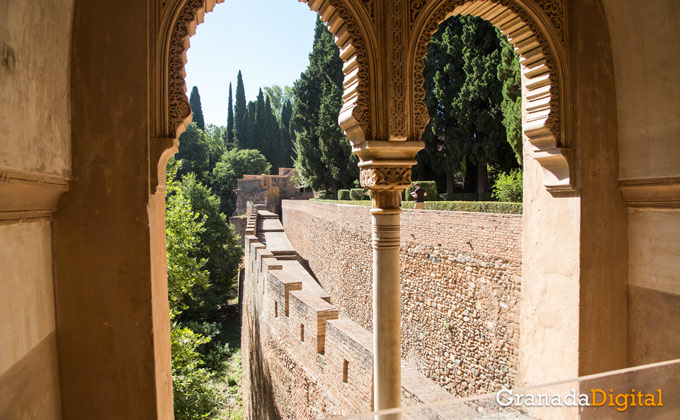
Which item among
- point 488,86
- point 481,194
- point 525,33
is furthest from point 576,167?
point 481,194

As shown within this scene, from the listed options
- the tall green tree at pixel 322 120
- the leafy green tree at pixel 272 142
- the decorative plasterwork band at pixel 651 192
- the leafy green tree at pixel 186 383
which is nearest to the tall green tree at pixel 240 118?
the leafy green tree at pixel 272 142

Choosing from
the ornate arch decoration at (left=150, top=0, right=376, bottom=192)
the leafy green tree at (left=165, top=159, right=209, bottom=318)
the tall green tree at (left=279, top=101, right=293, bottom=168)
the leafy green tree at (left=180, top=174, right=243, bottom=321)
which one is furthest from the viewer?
the tall green tree at (left=279, top=101, right=293, bottom=168)

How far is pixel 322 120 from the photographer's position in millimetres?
24984

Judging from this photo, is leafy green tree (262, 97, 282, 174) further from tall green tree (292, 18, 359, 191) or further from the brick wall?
the brick wall

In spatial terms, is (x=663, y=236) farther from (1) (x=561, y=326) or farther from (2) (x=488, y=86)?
(2) (x=488, y=86)

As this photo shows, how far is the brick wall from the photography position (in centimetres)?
750

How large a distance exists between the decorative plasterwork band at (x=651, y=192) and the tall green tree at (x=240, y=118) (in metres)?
49.5

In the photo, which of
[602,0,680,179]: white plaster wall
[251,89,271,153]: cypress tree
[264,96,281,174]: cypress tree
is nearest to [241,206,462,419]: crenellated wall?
[602,0,680,179]: white plaster wall

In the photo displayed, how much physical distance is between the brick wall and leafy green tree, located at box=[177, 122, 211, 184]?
3636 centimetres

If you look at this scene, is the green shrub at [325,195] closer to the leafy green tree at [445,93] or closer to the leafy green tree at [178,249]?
the leafy green tree at [445,93]

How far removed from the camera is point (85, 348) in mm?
2506

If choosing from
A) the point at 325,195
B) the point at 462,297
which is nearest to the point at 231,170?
the point at 325,195

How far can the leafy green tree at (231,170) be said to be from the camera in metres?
45.0

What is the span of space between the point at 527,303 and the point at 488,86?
13704 millimetres
